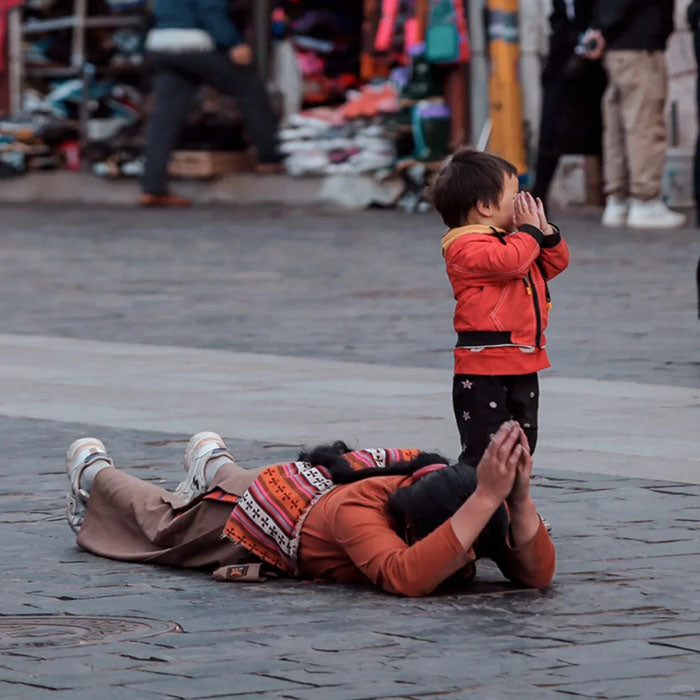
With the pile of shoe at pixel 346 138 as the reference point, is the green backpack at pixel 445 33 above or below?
above

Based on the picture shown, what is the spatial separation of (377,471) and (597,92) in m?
11.3

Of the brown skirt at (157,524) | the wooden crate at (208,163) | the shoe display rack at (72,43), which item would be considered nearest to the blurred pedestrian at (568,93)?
the wooden crate at (208,163)

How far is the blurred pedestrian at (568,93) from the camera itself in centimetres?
1538

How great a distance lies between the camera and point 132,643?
409 cm

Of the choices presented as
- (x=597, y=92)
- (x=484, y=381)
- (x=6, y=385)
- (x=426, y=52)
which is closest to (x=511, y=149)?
(x=426, y=52)

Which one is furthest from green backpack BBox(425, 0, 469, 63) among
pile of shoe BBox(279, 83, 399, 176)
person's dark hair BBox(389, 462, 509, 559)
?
person's dark hair BBox(389, 462, 509, 559)

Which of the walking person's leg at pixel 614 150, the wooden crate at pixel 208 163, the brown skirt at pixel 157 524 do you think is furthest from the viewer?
the wooden crate at pixel 208 163

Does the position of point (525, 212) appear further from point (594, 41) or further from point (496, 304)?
point (594, 41)

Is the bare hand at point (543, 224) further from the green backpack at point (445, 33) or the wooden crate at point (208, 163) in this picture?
the wooden crate at point (208, 163)

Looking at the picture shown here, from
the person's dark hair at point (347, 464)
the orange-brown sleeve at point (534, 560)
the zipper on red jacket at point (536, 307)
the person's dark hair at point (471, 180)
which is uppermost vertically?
the person's dark hair at point (471, 180)

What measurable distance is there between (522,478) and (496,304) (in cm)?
84

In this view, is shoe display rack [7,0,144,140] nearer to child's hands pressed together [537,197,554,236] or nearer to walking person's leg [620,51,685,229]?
walking person's leg [620,51,685,229]

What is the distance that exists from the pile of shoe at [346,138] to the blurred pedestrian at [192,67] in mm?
302

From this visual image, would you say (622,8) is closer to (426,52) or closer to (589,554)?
(426,52)
